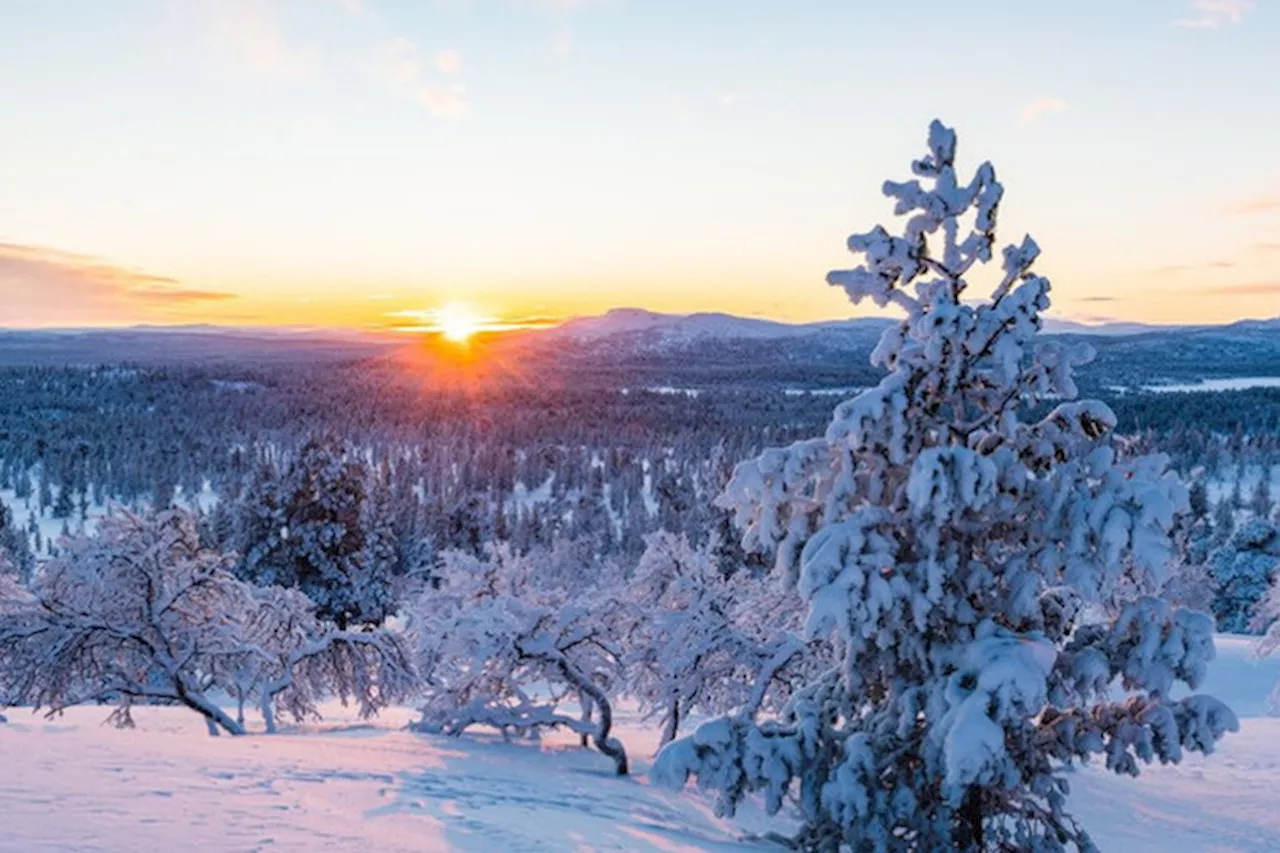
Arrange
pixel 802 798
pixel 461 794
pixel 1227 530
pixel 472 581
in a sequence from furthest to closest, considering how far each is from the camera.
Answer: pixel 1227 530 < pixel 472 581 < pixel 461 794 < pixel 802 798

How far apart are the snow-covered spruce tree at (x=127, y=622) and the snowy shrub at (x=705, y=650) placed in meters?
7.13

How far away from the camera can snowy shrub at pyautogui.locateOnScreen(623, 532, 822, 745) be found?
656 inches

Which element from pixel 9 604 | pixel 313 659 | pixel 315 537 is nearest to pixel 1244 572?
pixel 315 537

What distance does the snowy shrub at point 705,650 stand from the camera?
1666cm

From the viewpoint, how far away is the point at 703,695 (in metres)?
17.1

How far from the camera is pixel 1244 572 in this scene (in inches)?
1953

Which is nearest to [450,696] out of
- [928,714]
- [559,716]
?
[559,716]

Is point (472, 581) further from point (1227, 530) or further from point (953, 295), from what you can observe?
point (1227, 530)

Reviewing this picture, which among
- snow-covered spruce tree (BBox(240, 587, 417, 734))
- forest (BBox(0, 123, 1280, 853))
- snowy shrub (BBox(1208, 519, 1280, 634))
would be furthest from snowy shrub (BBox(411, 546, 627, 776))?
snowy shrub (BBox(1208, 519, 1280, 634))

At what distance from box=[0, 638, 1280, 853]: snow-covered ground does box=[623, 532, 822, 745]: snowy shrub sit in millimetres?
1516

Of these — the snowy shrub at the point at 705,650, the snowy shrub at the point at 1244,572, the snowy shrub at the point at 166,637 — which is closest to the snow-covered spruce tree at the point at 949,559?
the snowy shrub at the point at 705,650

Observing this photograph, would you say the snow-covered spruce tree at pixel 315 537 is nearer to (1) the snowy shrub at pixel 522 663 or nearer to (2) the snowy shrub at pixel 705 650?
(1) the snowy shrub at pixel 522 663

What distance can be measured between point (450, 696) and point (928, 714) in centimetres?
1123

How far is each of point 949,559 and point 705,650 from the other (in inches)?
384
